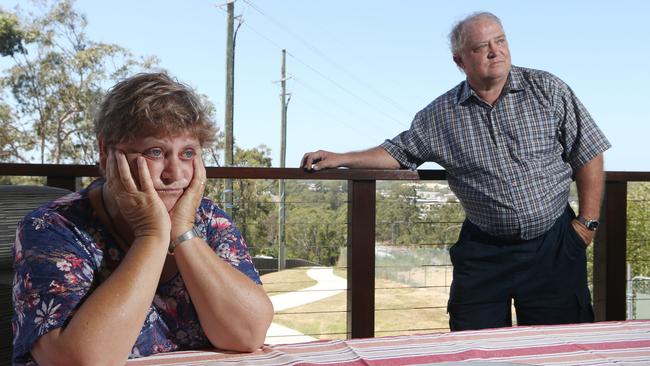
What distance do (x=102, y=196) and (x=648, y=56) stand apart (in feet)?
139

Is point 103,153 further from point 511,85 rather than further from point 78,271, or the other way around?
point 511,85

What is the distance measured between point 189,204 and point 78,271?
0.78 ft

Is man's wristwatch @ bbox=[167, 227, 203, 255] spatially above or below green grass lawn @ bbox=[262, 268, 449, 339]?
above

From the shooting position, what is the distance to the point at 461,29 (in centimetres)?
239

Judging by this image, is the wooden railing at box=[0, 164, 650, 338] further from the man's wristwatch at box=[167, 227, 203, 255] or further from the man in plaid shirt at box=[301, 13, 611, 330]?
the man's wristwatch at box=[167, 227, 203, 255]

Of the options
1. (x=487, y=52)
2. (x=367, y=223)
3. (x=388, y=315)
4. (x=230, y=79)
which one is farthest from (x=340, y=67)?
(x=487, y=52)

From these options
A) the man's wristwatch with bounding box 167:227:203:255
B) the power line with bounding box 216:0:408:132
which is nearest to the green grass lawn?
the man's wristwatch with bounding box 167:227:203:255

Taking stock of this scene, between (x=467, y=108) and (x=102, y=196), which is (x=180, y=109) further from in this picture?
(x=467, y=108)

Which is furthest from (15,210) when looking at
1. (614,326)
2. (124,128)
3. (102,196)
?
(614,326)

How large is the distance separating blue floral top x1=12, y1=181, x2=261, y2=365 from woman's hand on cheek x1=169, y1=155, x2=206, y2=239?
0.34 ft

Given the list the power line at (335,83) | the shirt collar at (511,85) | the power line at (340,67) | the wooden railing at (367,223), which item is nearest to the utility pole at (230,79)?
the power line at (335,83)

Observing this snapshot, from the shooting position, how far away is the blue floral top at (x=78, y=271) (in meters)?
1.04

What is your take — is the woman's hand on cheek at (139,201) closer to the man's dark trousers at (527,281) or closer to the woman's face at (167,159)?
the woman's face at (167,159)

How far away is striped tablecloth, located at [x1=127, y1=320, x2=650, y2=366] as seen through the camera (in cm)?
117
